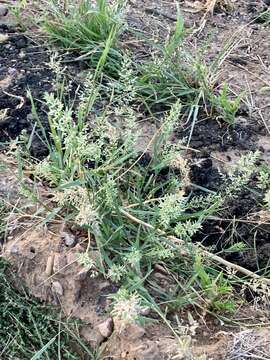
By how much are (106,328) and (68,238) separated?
1.15ft

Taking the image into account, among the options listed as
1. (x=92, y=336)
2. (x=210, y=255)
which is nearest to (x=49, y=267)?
(x=92, y=336)

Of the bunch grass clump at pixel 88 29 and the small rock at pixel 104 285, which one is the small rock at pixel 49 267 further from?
the bunch grass clump at pixel 88 29

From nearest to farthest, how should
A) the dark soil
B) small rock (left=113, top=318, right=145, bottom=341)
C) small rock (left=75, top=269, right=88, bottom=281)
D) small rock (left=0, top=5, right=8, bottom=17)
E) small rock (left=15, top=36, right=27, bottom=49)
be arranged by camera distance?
1. small rock (left=113, top=318, right=145, bottom=341)
2. small rock (left=75, top=269, right=88, bottom=281)
3. the dark soil
4. small rock (left=15, top=36, right=27, bottom=49)
5. small rock (left=0, top=5, right=8, bottom=17)

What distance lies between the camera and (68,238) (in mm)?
2426

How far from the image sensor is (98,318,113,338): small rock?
2240 mm

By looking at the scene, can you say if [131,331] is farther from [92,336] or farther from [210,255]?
[210,255]

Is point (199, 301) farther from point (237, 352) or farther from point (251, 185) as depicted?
point (251, 185)

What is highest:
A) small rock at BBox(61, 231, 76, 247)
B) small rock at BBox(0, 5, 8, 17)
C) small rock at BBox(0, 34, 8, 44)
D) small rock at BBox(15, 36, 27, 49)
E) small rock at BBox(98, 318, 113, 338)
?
small rock at BBox(0, 5, 8, 17)

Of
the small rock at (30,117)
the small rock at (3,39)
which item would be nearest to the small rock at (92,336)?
the small rock at (30,117)

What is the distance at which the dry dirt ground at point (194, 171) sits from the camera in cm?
221

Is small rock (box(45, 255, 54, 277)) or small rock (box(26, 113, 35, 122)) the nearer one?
small rock (box(45, 255, 54, 277))

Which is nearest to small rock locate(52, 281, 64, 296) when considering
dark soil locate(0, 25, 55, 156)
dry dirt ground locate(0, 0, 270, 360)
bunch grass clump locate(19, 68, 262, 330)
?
dry dirt ground locate(0, 0, 270, 360)

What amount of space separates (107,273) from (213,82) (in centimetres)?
108

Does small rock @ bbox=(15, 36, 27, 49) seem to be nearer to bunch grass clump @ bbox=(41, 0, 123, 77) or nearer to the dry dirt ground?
the dry dirt ground
